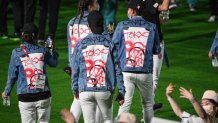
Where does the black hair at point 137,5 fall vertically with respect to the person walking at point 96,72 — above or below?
above

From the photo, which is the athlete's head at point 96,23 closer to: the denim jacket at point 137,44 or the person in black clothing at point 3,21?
the denim jacket at point 137,44

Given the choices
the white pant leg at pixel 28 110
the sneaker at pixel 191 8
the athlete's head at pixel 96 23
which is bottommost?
the white pant leg at pixel 28 110

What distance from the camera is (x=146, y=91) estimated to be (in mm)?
10000

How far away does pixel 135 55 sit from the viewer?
32.7 ft

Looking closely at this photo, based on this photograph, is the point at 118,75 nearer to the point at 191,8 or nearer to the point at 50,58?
the point at 50,58

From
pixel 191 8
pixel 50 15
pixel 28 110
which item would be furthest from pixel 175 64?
pixel 191 8

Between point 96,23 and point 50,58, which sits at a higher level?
point 96,23

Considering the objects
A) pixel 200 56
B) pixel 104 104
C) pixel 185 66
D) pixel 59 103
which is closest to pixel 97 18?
pixel 104 104

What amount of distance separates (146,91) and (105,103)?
1.28 meters

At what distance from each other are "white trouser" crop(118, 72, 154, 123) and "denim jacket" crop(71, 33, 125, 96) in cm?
104

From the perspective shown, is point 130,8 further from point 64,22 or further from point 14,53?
point 64,22

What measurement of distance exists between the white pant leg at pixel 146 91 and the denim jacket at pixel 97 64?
105cm

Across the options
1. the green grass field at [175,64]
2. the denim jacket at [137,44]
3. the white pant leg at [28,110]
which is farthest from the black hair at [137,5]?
the green grass field at [175,64]

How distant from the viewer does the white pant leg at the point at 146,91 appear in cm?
993
